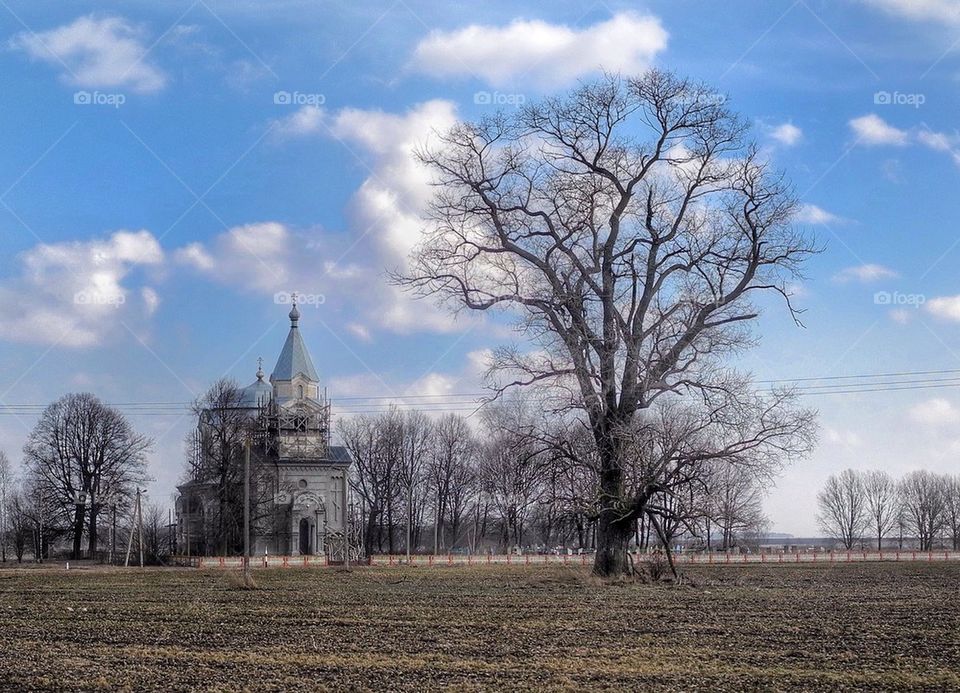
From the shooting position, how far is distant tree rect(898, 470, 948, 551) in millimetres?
106875

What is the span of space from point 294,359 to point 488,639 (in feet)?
219

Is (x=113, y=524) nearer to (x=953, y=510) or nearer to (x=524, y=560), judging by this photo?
(x=524, y=560)

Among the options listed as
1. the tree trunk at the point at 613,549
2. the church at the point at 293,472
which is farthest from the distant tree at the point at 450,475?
the tree trunk at the point at 613,549

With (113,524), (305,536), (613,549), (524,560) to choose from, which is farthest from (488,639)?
(305,536)

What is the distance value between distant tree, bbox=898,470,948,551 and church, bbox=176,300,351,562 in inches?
2293

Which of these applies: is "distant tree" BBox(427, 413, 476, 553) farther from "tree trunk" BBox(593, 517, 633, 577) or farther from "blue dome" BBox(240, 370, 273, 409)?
"tree trunk" BBox(593, 517, 633, 577)

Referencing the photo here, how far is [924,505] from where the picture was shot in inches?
4247

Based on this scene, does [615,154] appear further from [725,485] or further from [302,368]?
[302,368]

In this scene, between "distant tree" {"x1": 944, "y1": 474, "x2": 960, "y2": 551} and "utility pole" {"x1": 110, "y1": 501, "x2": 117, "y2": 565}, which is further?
"distant tree" {"x1": 944, "y1": 474, "x2": 960, "y2": 551}

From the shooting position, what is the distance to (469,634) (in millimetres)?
17266

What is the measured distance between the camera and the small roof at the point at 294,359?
266 feet

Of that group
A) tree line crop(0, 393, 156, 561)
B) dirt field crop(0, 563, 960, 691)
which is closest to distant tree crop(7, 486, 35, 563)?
tree line crop(0, 393, 156, 561)

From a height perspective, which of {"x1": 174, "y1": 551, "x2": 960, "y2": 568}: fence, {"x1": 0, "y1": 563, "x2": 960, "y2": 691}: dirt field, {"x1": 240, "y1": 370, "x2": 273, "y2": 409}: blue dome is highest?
{"x1": 240, "y1": 370, "x2": 273, "y2": 409}: blue dome

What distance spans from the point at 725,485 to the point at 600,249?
310 inches
